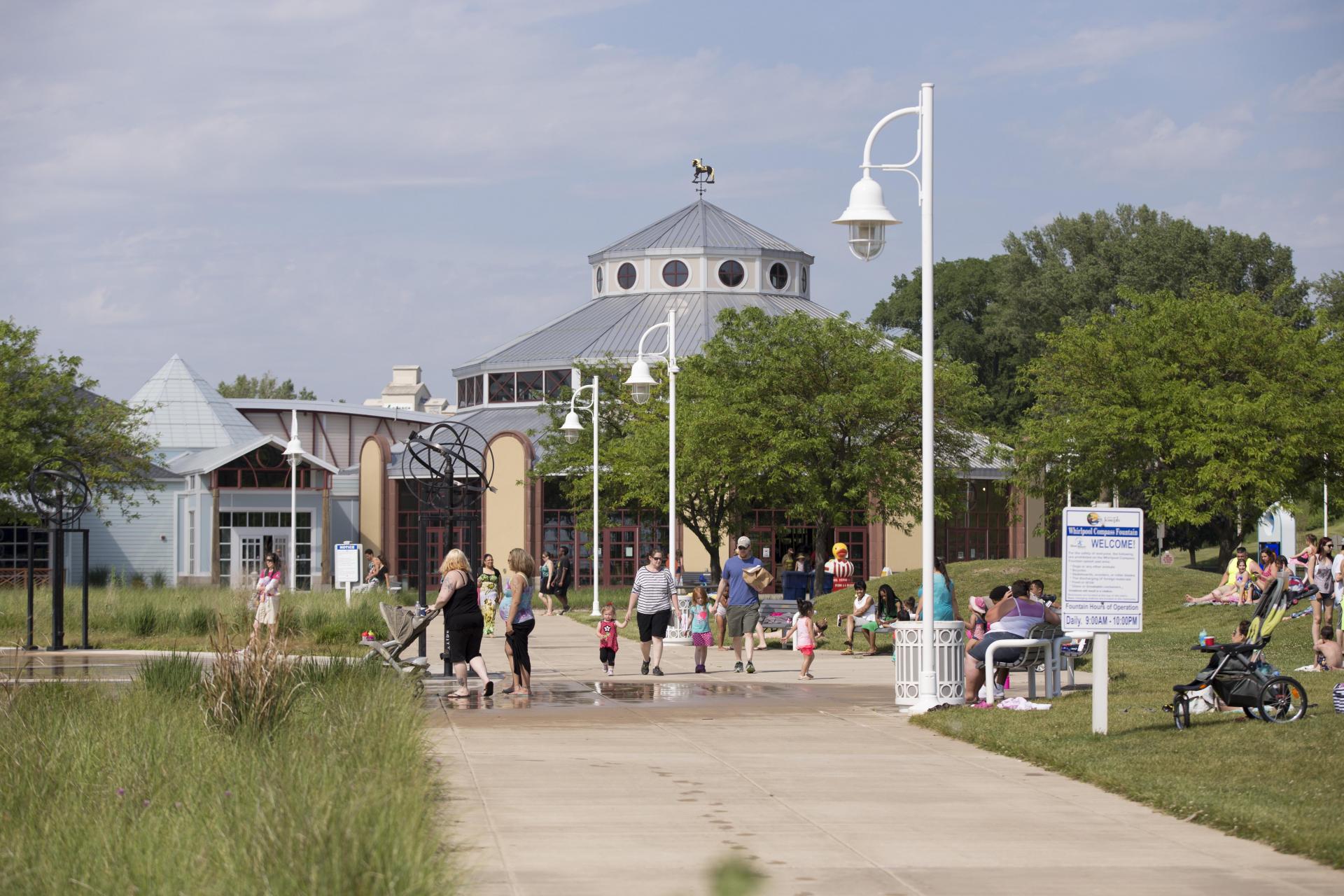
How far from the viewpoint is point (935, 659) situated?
16.3 meters

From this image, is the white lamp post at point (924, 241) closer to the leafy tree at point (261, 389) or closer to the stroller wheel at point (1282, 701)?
the stroller wheel at point (1282, 701)

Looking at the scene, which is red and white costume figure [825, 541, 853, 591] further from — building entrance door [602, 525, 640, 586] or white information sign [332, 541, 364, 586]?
building entrance door [602, 525, 640, 586]

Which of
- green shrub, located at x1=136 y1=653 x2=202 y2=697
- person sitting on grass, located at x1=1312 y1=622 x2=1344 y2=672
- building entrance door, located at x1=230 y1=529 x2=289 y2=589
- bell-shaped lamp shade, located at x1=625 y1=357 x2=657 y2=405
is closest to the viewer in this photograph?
green shrub, located at x1=136 y1=653 x2=202 y2=697

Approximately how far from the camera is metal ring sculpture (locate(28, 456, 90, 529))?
1067 inches

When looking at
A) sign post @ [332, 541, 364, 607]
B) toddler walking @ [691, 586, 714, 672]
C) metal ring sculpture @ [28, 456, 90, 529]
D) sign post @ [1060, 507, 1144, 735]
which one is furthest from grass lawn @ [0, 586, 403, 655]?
sign post @ [1060, 507, 1144, 735]

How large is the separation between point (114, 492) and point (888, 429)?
22.3 m

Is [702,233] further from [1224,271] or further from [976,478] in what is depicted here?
[1224,271]

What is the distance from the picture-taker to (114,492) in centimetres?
4931

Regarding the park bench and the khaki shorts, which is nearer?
the park bench

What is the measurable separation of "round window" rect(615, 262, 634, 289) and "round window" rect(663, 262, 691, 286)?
1.75 m

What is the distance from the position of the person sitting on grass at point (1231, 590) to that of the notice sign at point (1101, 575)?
691 inches

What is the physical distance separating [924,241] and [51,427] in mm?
36909

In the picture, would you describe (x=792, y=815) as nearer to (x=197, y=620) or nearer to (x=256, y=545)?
(x=197, y=620)

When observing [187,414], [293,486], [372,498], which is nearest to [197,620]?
[293,486]
